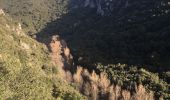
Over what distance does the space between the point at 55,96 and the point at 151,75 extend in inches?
1778

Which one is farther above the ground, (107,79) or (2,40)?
(2,40)

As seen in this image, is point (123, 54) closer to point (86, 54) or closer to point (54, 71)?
point (86, 54)

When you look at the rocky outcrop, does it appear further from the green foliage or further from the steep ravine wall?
the green foliage

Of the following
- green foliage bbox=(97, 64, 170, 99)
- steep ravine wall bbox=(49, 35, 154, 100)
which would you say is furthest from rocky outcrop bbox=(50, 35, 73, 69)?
green foliage bbox=(97, 64, 170, 99)

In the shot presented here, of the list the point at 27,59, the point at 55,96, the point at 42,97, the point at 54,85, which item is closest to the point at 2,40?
the point at 27,59

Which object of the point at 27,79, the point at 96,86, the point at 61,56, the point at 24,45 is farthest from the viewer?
the point at 24,45

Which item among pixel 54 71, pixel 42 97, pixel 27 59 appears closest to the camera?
pixel 42 97

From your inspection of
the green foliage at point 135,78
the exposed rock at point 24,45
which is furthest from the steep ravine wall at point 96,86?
the exposed rock at point 24,45

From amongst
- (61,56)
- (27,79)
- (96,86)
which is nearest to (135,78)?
(96,86)

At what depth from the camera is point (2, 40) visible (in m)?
153

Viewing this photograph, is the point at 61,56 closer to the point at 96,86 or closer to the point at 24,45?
the point at 24,45

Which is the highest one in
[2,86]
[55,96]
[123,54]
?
[2,86]

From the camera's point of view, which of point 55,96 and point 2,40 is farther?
point 2,40

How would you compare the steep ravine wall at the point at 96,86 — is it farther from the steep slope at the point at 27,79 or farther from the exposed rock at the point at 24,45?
the exposed rock at the point at 24,45
